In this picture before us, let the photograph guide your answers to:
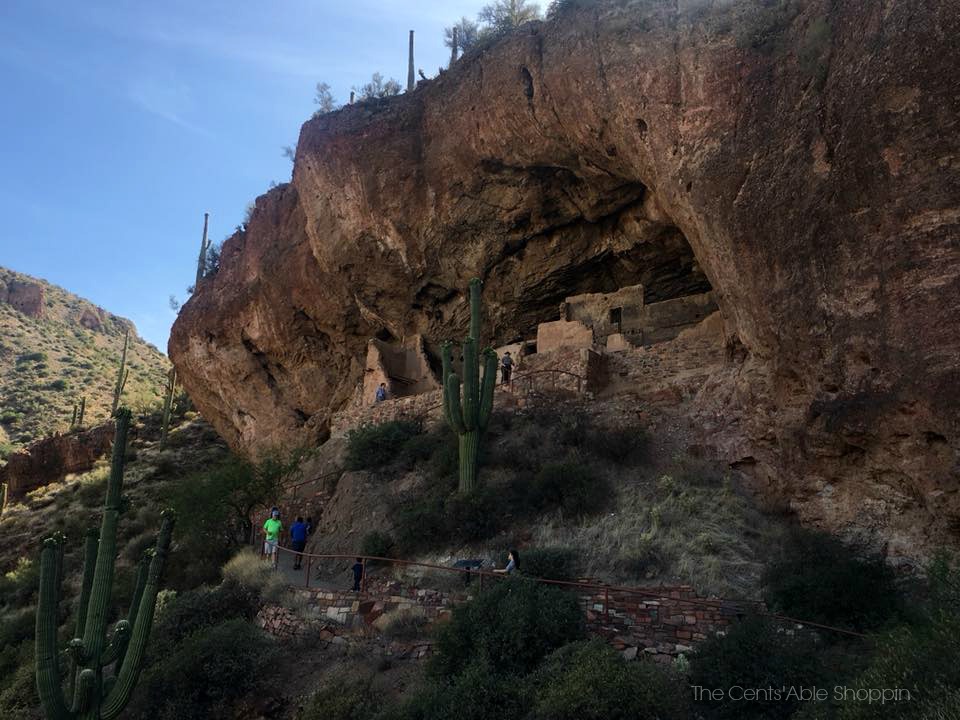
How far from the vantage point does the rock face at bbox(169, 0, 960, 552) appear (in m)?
11.2

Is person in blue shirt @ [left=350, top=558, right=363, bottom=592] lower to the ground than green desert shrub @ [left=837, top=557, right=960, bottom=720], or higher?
higher

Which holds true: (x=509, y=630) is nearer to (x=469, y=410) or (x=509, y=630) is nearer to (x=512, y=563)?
(x=512, y=563)

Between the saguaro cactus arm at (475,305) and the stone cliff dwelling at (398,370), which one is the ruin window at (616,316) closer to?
the saguaro cactus arm at (475,305)

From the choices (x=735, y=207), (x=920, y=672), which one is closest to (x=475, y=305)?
(x=735, y=207)

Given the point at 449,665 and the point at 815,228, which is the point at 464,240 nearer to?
the point at 815,228

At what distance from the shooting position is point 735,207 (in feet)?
44.4

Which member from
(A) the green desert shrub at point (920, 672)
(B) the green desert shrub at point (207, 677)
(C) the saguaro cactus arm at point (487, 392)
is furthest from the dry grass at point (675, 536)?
(B) the green desert shrub at point (207, 677)

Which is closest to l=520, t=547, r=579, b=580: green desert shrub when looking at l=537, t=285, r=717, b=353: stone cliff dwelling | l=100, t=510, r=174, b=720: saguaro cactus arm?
l=100, t=510, r=174, b=720: saguaro cactus arm

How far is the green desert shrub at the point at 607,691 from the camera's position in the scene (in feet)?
26.3

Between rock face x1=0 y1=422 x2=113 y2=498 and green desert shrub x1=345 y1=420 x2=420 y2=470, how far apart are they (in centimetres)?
2171

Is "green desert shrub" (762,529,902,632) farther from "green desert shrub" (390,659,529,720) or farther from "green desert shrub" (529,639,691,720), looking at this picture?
"green desert shrub" (390,659,529,720)

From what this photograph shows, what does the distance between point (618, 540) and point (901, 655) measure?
561 cm

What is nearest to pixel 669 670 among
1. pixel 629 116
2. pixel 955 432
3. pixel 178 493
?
pixel 955 432

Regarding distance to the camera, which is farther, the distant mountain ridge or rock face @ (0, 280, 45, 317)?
rock face @ (0, 280, 45, 317)
